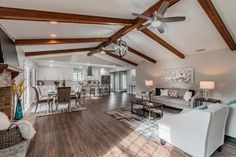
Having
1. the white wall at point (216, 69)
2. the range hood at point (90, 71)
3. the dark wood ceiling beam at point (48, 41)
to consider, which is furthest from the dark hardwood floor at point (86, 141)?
the range hood at point (90, 71)

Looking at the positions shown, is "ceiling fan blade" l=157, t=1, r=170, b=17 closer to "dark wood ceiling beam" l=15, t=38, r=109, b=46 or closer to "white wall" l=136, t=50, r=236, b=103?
"dark wood ceiling beam" l=15, t=38, r=109, b=46

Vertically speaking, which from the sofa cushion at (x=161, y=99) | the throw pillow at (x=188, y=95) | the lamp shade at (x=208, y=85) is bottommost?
the sofa cushion at (x=161, y=99)

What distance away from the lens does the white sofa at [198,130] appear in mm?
2012

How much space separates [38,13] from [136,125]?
12.3 ft

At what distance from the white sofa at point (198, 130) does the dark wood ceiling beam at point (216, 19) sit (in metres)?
2.34

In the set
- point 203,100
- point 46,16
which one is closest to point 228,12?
point 203,100

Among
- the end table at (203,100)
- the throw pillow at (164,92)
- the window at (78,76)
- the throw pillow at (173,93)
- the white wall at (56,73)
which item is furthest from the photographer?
the window at (78,76)

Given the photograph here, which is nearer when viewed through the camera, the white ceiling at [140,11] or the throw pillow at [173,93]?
the white ceiling at [140,11]

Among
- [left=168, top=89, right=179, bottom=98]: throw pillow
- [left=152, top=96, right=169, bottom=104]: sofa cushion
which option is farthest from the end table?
[left=152, top=96, right=169, bottom=104]: sofa cushion

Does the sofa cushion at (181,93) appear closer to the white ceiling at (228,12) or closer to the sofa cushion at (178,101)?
the sofa cushion at (178,101)

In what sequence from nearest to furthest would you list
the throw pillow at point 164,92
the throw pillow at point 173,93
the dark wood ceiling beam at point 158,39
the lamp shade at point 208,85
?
the lamp shade at point 208,85, the dark wood ceiling beam at point 158,39, the throw pillow at point 173,93, the throw pillow at point 164,92

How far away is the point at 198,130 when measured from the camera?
207 cm

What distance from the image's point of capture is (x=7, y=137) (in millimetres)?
2236

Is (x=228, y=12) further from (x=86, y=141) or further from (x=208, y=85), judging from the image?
(x=86, y=141)
